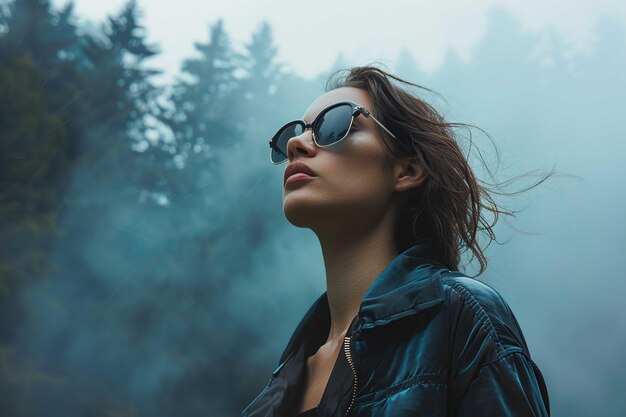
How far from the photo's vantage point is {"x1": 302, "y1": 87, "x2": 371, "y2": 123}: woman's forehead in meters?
1.62

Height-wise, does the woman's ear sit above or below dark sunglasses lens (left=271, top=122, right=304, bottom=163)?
below

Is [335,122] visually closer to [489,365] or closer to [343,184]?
[343,184]

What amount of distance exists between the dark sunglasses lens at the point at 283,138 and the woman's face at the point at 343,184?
96 millimetres

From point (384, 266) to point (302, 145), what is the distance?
0.32 metres

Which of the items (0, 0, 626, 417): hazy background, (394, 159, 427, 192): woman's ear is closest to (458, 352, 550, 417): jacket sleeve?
(394, 159, 427, 192): woman's ear

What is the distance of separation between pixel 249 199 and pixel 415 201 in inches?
522

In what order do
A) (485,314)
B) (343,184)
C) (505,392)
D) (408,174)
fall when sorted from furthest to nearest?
(408,174) < (343,184) < (485,314) < (505,392)

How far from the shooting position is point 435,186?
1.52 m

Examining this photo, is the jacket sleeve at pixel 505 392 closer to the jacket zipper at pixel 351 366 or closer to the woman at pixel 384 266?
the woman at pixel 384 266

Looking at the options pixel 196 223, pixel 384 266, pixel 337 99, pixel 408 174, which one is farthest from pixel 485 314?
pixel 196 223

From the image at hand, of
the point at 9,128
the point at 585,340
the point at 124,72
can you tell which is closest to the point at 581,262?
the point at 585,340

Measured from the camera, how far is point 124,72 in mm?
13945

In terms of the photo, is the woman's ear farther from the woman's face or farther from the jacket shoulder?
the jacket shoulder

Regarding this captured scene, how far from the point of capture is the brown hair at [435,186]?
1.49 metres
